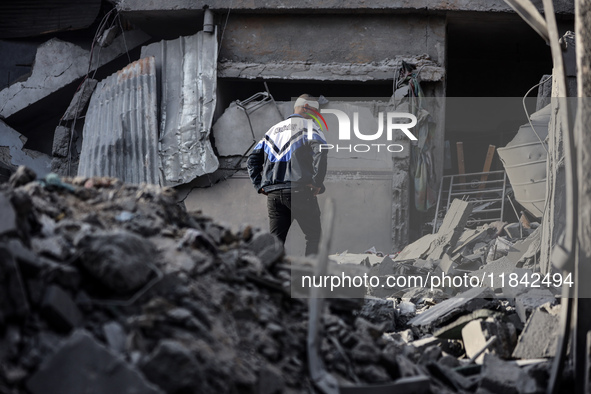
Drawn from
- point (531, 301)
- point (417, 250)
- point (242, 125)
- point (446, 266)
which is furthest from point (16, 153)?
point (531, 301)

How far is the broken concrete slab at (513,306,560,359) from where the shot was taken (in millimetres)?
4188

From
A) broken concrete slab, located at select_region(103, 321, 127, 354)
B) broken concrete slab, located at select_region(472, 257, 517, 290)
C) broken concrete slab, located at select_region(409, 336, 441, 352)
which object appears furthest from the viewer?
broken concrete slab, located at select_region(472, 257, 517, 290)

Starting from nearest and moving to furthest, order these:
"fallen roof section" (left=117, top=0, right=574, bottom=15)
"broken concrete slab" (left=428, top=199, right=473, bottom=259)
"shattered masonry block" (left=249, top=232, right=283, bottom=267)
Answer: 1. "shattered masonry block" (left=249, top=232, right=283, bottom=267)
2. "broken concrete slab" (left=428, top=199, right=473, bottom=259)
3. "fallen roof section" (left=117, top=0, right=574, bottom=15)

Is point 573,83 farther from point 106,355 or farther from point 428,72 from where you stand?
point 106,355

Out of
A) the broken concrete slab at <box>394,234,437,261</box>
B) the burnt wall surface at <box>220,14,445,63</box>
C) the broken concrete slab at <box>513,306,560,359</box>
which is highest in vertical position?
the burnt wall surface at <box>220,14,445,63</box>

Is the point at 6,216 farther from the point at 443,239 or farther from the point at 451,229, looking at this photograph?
the point at 451,229

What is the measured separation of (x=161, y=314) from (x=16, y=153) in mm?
9367

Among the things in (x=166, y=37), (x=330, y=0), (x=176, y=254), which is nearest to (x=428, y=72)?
(x=330, y=0)

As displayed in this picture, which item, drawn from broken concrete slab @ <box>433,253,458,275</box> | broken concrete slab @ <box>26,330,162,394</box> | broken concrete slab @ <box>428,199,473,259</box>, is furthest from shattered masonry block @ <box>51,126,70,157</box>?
broken concrete slab @ <box>26,330,162,394</box>

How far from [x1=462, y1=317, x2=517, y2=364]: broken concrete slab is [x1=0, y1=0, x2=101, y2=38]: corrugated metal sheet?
891cm

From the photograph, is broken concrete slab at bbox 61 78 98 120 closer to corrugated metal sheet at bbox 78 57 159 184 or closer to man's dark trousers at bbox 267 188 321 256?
corrugated metal sheet at bbox 78 57 159 184

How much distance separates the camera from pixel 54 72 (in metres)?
11.1

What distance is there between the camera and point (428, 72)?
376 inches

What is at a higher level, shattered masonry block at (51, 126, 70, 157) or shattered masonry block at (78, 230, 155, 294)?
shattered masonry block at (51, 126, 70, 157)
